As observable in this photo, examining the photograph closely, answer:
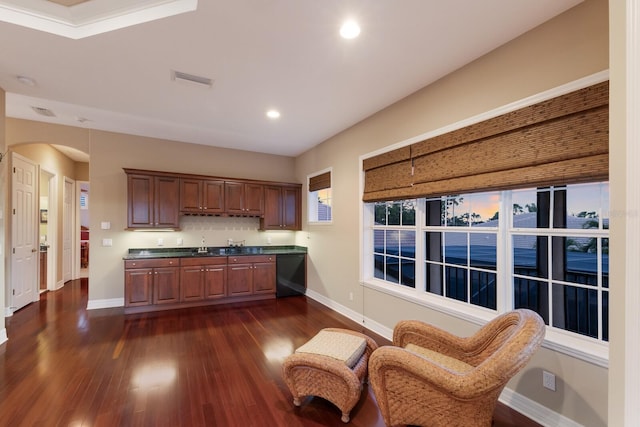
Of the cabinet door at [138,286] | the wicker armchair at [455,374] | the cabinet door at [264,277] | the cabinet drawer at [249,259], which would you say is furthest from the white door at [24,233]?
the wicker armchair at [455,374]

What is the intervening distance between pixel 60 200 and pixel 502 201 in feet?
26.5

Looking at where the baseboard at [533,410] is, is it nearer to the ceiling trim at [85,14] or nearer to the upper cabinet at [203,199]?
the ceiling trim at [85,14]

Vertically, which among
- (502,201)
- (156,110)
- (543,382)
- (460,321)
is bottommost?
(543,382)

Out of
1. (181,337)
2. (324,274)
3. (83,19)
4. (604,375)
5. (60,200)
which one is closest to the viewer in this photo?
(604,375)

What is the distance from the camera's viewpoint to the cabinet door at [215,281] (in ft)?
15.8

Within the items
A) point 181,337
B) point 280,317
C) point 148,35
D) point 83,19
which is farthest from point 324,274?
point 83,19

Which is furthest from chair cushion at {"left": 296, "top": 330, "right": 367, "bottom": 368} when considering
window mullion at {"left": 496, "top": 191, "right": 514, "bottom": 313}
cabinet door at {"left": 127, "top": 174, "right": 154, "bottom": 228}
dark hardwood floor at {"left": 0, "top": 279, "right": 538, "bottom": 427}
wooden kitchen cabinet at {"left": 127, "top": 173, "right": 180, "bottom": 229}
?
cabinet door at {"left": 127, "top": 174, "right": 154, "bottom": 228}

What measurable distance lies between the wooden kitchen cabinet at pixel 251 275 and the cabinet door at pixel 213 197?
989mm

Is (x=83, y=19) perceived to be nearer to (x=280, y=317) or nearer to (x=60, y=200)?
(x=280, y=317)

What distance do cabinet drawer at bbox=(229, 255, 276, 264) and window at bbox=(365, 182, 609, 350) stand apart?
112 inches

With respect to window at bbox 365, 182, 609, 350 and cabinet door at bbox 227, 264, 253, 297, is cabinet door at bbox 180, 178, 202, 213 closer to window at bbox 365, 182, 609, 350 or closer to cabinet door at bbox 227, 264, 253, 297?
cabinet door at bbox 227, 264, 253, 297

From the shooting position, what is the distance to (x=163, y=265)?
4547 millimetres

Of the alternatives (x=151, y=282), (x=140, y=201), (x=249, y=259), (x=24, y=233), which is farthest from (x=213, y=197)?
(x=24, y=233)

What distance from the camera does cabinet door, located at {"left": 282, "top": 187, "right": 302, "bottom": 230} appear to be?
19.1 feet
